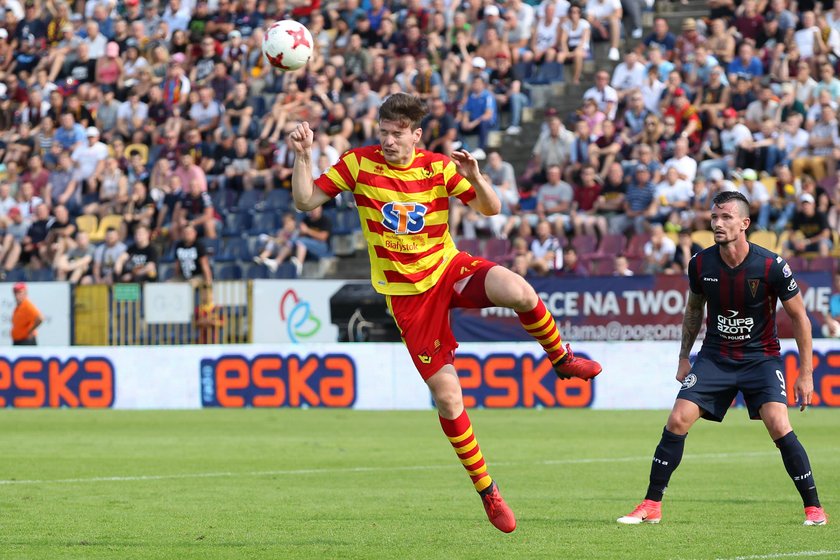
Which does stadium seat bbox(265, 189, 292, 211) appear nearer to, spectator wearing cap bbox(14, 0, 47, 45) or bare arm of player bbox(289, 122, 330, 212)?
spectator wearing cap bbox(14, 0, 47, 45)

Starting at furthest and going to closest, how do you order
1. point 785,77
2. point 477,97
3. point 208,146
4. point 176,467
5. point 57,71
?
1. point 57,71
2. point 208,146
3. point 477,97
4. point 785,77
5. point 176,467

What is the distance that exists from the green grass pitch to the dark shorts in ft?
2.51

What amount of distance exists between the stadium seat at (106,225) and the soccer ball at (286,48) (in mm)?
19061

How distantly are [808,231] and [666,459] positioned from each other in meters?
13.1

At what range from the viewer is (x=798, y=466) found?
9.15 metres

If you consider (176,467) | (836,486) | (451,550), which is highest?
(451,550)

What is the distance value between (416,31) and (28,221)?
27.7 ft

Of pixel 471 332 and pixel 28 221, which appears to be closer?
pixel 471 332

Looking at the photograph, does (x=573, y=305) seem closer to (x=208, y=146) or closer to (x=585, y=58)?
(x=585, y=58)

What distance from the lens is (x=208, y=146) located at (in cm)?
2894

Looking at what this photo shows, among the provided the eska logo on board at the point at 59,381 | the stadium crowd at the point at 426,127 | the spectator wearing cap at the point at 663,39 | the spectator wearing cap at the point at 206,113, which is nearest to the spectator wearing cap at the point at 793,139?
the stadium crowd at the point at 426,127

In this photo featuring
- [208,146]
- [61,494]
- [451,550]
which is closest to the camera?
[451,550]

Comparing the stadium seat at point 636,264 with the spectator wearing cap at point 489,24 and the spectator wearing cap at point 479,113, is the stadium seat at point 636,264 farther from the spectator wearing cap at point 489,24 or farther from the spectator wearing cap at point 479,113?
the spectator wearing cap at point 489,24

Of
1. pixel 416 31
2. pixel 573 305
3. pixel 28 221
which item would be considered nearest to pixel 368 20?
pixel 416 31
